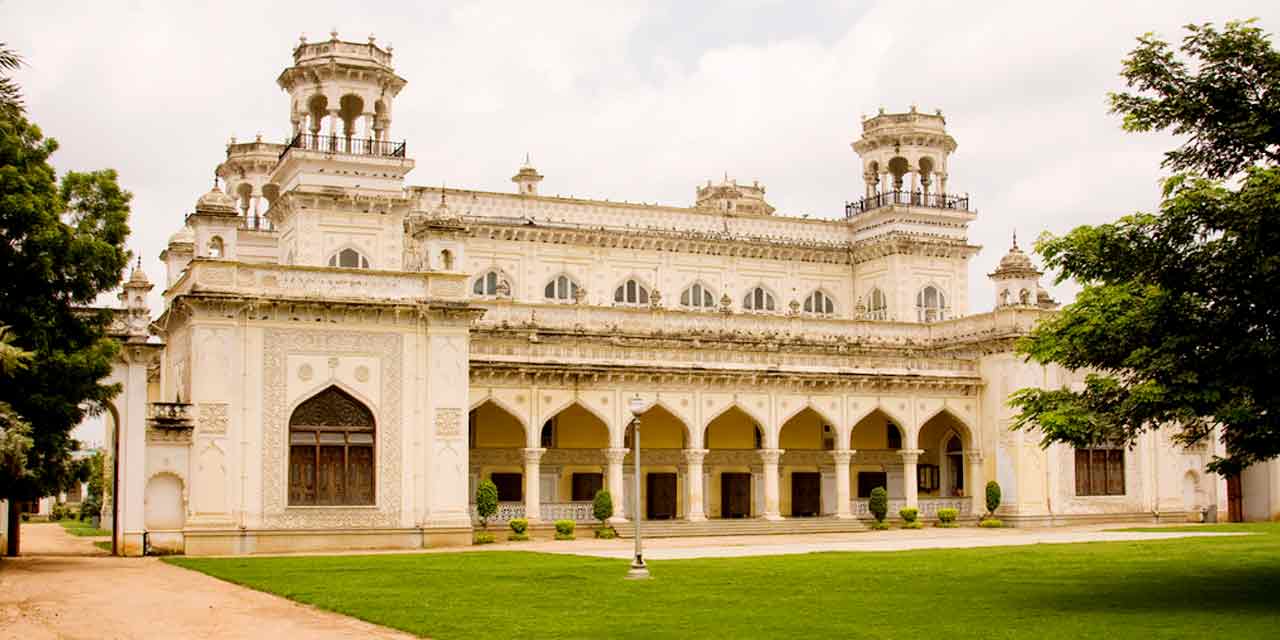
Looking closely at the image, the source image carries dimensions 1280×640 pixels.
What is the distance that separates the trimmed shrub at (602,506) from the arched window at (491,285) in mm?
9346

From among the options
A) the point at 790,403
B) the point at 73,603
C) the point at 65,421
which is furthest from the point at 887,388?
the point at 73,603

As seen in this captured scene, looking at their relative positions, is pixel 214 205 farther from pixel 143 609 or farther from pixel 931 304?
pixel 931 304

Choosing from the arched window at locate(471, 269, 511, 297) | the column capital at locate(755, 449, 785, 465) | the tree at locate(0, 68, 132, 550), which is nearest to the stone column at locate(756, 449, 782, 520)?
the column capital at locate(755, 449, 785, 465)

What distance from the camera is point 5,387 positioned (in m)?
26.8

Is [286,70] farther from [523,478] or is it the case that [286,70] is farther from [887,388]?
[887,388]

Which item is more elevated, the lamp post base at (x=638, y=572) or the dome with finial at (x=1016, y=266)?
the dome with finial at (x=1016, y=266)

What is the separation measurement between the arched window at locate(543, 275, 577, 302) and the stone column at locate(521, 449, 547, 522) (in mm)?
8991

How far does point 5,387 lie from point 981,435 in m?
33.1

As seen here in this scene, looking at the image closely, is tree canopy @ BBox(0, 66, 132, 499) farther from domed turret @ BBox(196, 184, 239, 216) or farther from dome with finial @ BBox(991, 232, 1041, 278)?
dome with finial @ BBox(991, 232, 1041, 278)

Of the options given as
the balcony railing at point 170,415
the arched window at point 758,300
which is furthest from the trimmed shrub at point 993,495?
the balcony railing at point 170,415

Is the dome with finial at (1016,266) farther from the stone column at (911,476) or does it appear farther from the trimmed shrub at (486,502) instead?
the trimmed shrub at (486,502)

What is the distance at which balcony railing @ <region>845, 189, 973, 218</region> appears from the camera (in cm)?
5619

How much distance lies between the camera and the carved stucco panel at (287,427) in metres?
35.7

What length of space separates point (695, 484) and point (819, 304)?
1303 cm
